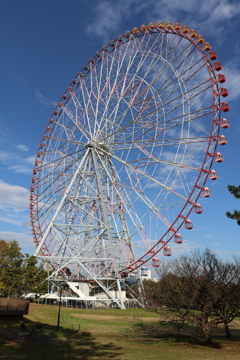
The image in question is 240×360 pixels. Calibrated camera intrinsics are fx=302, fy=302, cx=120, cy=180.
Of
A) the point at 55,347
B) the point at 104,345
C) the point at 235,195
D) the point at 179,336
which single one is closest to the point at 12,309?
the point at 55,347

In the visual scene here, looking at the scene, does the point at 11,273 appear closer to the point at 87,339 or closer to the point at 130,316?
the point at 130,316

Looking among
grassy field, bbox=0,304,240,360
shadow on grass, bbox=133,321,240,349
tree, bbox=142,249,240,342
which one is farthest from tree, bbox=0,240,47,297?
tree, bbox=142,249,240,342

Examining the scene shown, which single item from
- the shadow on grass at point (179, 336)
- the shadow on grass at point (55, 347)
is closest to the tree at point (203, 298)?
the shadow on grass at point (179, 336)

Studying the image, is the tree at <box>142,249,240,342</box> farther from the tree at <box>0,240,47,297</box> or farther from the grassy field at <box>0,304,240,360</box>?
the tree at <box>0,240,47,297</box>

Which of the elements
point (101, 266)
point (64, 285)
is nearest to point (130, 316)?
point (101, 266)

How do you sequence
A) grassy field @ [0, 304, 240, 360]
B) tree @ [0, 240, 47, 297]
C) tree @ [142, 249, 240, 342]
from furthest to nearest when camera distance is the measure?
tree @ [0, 240, 47, 297]
tree @ [142, 249, 240, 342]
grassy field @ [0, 304, 240, 360]

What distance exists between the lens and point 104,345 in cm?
1662

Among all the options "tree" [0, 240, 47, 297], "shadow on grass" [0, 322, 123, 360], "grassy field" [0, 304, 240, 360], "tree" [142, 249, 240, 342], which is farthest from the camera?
"tree" [0, 240, 47, 297]

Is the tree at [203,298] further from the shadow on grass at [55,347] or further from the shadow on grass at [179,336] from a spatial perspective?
the shadow on grass at [55,347]

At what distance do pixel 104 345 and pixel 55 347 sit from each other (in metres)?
2.72

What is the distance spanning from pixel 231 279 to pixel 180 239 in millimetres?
6758

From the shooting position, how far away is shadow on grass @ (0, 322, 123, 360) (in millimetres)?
13761

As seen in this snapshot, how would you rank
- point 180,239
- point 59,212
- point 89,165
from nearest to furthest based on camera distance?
point 180,239 → point 59,212 → point 89,165

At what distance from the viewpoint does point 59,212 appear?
32750 mm
